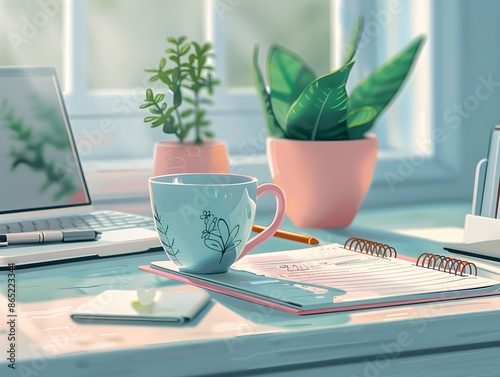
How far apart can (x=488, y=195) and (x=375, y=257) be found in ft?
0.80

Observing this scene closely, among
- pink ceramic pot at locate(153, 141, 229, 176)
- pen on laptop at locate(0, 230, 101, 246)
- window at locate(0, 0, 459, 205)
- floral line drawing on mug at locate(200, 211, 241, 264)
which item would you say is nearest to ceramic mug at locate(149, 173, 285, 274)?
floral line drawing on mug at locate(200, 211, 241, 264)

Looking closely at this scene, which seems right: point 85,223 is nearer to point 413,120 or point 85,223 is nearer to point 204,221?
point 204,221

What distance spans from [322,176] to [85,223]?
1.08 ft

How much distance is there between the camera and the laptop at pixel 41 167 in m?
1.08

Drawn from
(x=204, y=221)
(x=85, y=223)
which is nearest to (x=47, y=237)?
(x=85, y=223)

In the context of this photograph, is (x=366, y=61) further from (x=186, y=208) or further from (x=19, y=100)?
(x=186, y=208)

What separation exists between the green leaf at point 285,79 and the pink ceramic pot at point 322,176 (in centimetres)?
9

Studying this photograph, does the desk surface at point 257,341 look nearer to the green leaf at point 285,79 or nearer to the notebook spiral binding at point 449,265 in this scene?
the notebook spiral binding at point 449,265

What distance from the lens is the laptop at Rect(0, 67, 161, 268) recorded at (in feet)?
3.53

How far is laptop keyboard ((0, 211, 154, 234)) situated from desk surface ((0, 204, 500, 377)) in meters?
0.22

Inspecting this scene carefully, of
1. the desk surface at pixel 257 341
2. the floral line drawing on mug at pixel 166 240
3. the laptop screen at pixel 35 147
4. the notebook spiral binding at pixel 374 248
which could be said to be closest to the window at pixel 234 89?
the laptop screen at pixel 35 147

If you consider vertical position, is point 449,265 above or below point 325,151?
below

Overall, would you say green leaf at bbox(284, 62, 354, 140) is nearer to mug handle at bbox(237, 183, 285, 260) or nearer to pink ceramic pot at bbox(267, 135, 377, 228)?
pink ceramic pot at bbox(267, 135, 377, 228)

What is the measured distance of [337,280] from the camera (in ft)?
2.67
